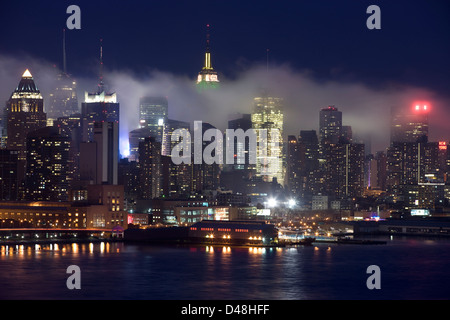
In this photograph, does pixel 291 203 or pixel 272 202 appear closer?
pixel 272 202

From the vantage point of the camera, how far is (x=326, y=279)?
52.5 m

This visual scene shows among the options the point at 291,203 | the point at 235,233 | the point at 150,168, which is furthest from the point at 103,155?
the point at 291,203

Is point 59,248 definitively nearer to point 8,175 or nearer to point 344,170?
point 8,175

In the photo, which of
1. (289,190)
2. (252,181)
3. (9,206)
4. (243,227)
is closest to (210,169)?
(252,181)

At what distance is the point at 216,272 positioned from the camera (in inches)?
2127

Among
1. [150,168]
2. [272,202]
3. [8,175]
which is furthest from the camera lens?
[272,202]

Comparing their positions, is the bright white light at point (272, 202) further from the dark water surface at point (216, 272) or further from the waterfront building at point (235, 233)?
the dark water surface at point (216, 272)

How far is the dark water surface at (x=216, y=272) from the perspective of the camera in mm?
46438

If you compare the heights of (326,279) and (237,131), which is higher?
(237,131)

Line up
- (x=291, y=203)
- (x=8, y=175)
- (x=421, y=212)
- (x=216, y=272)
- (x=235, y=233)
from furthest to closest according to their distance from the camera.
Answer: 1. (x=291, y=203)
2. (x=421, y=212)
3. (x=8, y=175)
4. (x=235, y=233)
5. (x=216, y=272)

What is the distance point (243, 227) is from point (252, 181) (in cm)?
6916

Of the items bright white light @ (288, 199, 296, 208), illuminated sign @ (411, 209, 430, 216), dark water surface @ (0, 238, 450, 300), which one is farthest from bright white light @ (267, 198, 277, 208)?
dark water surface @ (0, 238, 450, 300)

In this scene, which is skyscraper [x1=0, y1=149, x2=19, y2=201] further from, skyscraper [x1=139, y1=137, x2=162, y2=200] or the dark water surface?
the dark water surface
